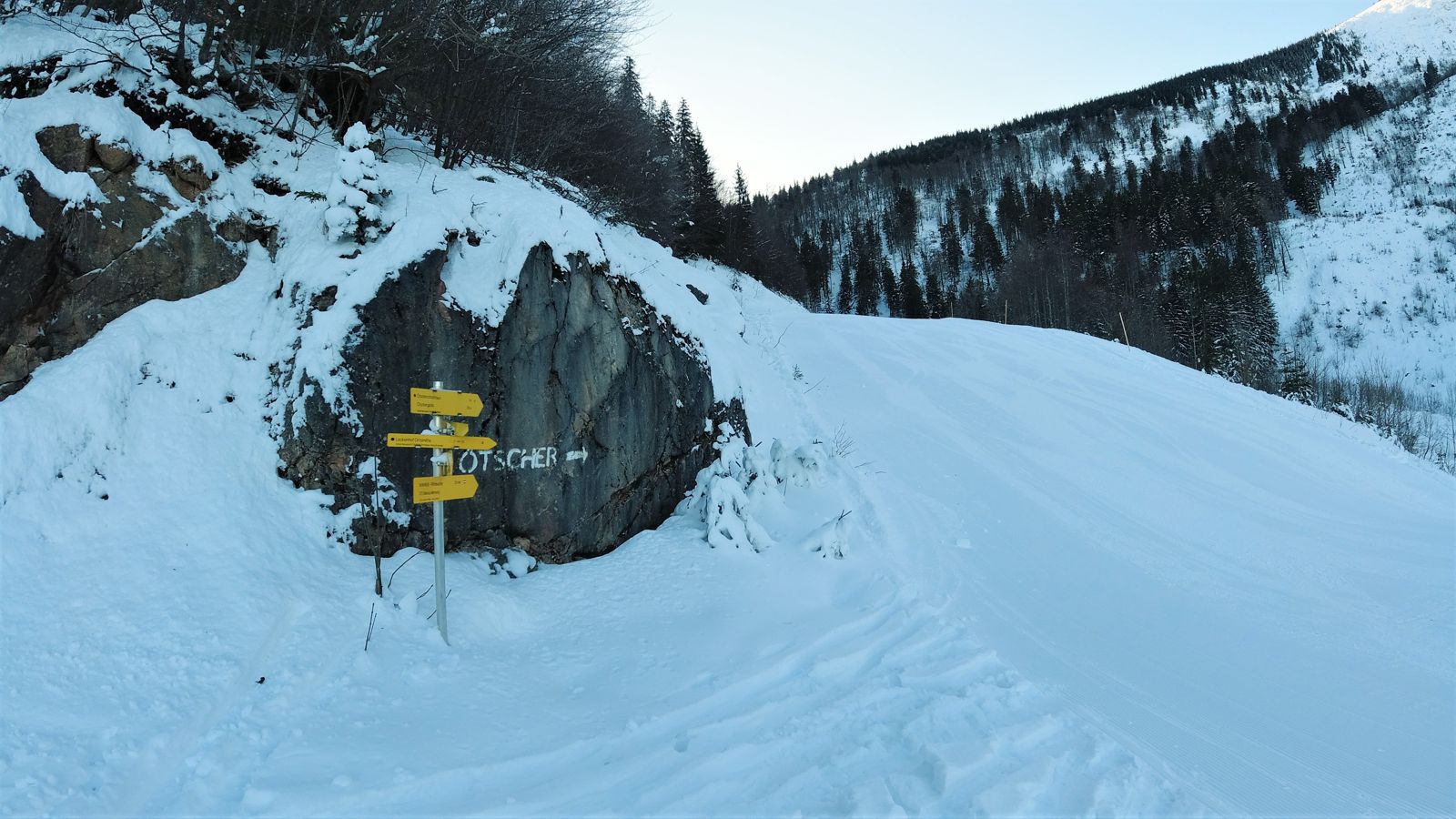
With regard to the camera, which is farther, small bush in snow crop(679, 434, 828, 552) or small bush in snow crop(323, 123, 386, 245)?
small bush in snow crop(679, 434, 828, 552)

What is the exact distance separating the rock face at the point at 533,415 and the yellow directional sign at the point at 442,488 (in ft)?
2.90

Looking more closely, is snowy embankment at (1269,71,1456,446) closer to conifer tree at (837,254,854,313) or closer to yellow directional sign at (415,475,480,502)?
yellow directional sign at (415,475,480,502)

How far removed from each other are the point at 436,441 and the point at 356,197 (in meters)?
3.22

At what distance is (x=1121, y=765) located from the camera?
3.03 m

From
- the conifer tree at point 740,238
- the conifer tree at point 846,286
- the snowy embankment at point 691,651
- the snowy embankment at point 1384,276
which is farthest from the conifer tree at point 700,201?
the snowy embankment at point 1384,276

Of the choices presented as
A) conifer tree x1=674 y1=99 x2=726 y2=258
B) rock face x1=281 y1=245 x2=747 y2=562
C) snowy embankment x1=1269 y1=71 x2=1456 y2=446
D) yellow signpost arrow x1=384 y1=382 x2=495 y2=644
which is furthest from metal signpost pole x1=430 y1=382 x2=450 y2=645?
snowy embankment x1=1269 y1=71 x2=1456 y2=446

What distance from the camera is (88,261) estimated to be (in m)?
5.14

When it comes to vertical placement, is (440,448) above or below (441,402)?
below

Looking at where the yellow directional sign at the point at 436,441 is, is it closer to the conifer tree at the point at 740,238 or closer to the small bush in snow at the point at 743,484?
the small bush in snow at the point at 743,484

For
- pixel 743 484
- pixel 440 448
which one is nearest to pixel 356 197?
pixel 440 448

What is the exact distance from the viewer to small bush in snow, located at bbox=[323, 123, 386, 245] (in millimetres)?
5672

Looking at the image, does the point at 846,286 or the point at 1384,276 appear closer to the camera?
the point at 1384,276

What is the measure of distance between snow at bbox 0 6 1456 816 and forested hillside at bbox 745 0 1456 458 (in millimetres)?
16563

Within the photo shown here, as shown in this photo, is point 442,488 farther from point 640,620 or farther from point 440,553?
point 640,620
